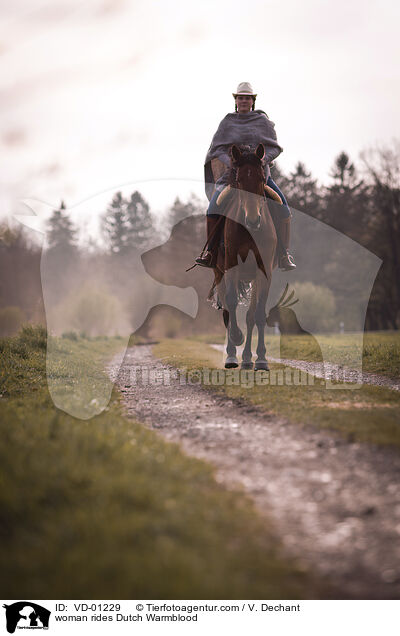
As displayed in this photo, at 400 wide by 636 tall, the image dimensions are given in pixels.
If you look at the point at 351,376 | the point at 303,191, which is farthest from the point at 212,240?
the point at 303,191

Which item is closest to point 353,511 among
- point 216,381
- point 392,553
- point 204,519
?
point 392,553

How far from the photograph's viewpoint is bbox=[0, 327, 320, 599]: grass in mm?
2875

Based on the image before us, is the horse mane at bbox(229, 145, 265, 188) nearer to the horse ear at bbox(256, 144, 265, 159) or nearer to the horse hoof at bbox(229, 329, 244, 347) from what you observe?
the horse ear at bbox(256, 144, 265, 159)

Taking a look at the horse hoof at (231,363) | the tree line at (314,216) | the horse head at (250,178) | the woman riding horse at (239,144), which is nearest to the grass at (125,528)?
the horse hoof at (231,363)

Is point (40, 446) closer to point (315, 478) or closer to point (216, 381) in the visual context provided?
point (315, 478)

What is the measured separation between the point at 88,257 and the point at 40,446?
41365mm

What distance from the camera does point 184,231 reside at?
34.2 metres

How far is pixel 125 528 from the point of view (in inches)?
133

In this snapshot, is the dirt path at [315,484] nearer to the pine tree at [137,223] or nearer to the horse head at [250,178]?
the horse head at [250,178]

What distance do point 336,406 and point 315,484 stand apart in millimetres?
2911

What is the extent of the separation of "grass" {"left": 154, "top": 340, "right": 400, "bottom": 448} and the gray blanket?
4387mm
